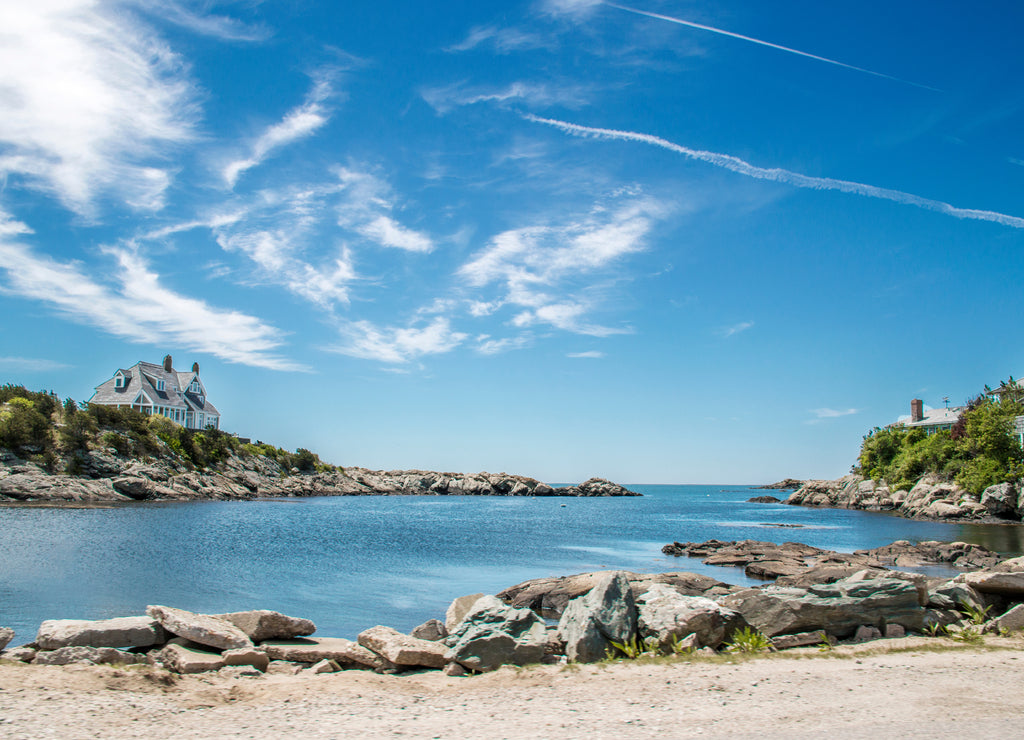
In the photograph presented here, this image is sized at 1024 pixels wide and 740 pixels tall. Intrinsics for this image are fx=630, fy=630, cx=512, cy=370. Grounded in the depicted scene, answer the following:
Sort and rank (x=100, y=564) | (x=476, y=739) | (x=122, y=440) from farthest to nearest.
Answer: (x=122, y=440), (x=100, y=564), (x=476, y=739)

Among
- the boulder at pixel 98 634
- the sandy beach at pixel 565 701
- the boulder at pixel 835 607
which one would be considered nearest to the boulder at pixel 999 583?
the boulder at pixel 835 607

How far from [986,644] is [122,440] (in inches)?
3352

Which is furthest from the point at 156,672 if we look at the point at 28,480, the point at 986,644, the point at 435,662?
the point at 28,480

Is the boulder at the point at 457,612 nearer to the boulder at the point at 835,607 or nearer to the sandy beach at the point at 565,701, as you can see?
the sandy beach at the point at 565,701

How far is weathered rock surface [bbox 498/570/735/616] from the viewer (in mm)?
21753

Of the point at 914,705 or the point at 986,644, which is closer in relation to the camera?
the point at 914,705

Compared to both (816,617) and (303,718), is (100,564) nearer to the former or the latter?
(303,718)

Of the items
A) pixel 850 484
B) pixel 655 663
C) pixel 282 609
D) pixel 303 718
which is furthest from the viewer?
pixel 850 484

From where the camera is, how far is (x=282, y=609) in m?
21.4

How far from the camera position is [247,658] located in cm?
1162

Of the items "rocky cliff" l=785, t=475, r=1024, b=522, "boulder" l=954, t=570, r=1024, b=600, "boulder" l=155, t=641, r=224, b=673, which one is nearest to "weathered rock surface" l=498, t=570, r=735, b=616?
"boulder" l=954, t=570, r=1024, b=600

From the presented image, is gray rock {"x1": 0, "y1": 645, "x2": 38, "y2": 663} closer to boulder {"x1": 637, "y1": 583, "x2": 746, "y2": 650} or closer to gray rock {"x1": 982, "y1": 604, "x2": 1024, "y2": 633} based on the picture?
boulder {"x1": 637, "y1": 583, "x2": 746, "y2": 650}

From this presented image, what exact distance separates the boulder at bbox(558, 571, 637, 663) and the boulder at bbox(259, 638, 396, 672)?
11.3ft

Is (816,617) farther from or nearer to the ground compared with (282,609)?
farther from the ground
